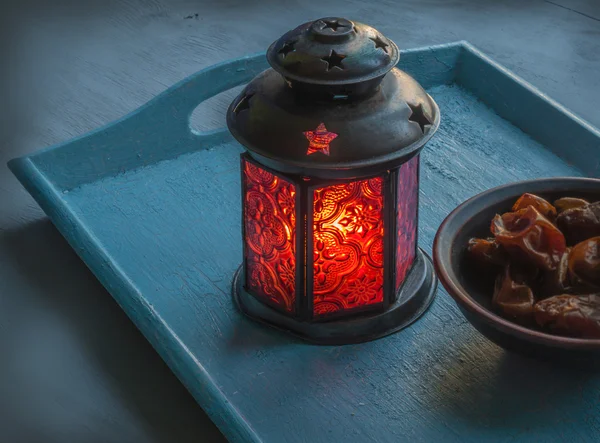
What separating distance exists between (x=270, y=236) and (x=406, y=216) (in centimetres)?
14

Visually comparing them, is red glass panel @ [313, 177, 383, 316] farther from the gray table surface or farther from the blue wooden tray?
the gray table surface

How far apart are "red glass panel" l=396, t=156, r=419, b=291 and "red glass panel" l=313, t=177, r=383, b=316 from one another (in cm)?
3

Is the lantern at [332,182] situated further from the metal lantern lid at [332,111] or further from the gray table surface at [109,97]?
the gray table surface at [109,97]

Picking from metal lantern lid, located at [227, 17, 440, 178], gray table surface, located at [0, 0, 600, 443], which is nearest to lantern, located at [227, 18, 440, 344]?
metal lantern lid, located at [227, 17, 440, 178]

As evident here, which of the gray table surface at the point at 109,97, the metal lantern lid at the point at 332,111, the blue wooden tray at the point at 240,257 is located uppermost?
the metal lantern lid at the point at 332,111

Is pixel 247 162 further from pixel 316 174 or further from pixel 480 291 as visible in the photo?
pixel 480 291

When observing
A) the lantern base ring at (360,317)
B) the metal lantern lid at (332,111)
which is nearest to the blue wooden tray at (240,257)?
the lantern base ring at (360,317)

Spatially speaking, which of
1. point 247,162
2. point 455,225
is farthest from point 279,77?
point 455,225

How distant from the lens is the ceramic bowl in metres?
0.85

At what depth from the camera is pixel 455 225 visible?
974 millimetres

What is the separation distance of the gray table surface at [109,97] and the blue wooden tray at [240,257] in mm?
62

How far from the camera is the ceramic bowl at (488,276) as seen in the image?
850 mm

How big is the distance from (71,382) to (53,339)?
0.25 ft

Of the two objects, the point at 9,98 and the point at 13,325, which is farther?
the point at 9,98
